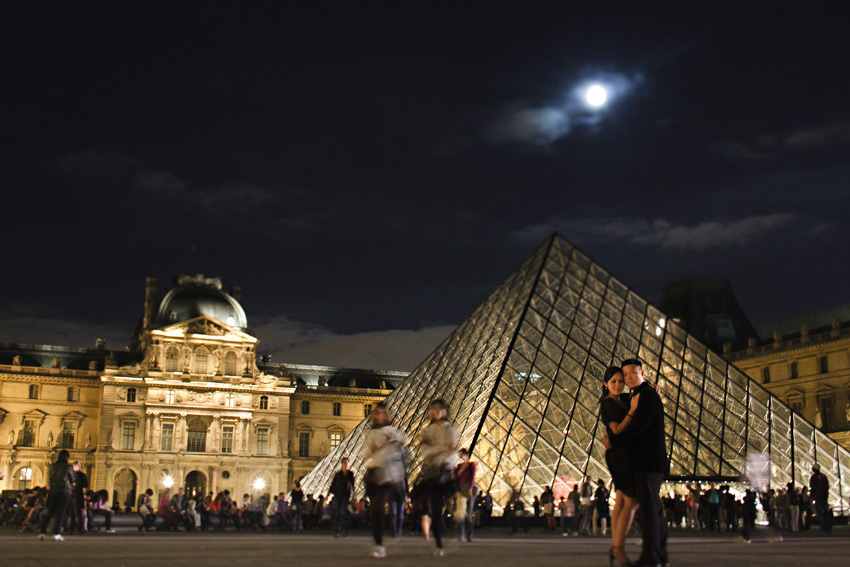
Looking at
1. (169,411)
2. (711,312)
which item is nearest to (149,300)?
(169,411)

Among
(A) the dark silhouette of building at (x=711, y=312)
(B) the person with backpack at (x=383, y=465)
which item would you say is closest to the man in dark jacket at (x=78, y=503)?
(B) the person with backpack at (x=383, y=465)

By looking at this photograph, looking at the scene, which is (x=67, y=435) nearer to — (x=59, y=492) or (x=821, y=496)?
(x=59, y=492)

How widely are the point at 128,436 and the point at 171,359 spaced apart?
532cm

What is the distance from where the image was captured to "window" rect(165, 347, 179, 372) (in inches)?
2307

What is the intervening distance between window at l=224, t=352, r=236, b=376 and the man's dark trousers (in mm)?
55454

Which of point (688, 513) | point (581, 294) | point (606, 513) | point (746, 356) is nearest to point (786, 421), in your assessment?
point (688, 513)

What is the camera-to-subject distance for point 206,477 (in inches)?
2295

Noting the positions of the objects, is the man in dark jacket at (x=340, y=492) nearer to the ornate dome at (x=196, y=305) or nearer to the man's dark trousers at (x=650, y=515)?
the man's dark trousers at (x=650, y=515)

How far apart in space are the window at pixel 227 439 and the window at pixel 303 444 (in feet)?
18.0

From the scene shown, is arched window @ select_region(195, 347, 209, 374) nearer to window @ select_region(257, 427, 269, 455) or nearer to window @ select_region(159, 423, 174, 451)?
window @ select_region(159, 423, 174, 451)

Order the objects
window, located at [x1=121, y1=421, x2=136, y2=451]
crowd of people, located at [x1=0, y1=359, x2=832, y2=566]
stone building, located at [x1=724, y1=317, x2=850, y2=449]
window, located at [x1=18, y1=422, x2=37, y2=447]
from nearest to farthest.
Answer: crowd of people, located at [x1=0, y1=359, x2=832, y2=566] → stone building, located at [x1=724, y1=317, x2=850, y2=449] → window, located at [x1=18, y1=422, x2=37, y2=447] → window, located at [x1=121, y1=421, x2=136, y2=451]

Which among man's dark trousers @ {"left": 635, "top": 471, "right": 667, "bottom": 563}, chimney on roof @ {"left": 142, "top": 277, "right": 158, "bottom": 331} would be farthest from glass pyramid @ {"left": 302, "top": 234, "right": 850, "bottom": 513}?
chimney on roof @ {"left": 142, "top": 277, "right": 158, "bottom": 331}

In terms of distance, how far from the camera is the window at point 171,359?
58594 mm

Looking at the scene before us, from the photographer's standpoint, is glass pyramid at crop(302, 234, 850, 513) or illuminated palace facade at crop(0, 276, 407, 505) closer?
glass pyramid at crop(302, 234, 850, 513)
